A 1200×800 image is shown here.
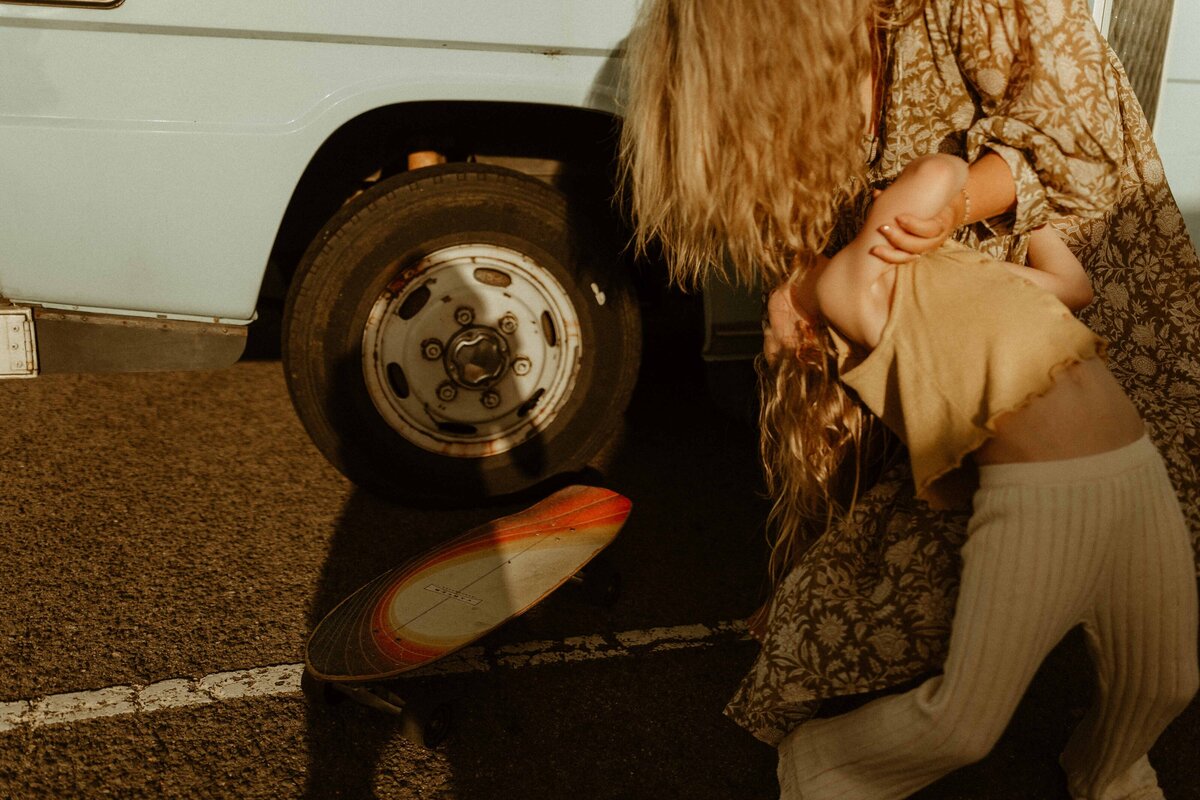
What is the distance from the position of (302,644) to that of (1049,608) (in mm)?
1597

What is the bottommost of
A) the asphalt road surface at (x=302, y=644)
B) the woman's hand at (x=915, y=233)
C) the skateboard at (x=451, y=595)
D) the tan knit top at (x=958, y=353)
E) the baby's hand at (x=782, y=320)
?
the asphalt road surface at (x=302, y=644)

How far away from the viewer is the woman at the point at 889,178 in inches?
60.5

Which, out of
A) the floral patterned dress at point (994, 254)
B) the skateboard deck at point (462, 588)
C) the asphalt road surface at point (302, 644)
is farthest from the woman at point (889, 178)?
the skateboard deck at point (462, 588)

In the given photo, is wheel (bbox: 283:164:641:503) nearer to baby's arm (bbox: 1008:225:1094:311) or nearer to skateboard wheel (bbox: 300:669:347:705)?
skateboard wheel (bbox: 300:669:347:705)

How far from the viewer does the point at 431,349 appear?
8.59ft

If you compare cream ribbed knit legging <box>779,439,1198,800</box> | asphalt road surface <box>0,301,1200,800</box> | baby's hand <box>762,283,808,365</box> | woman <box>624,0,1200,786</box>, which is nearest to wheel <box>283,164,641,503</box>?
asphalt road surface <box>0,301,1200,800</box>

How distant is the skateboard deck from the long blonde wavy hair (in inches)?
27.0

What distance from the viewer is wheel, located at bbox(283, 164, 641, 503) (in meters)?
2.52

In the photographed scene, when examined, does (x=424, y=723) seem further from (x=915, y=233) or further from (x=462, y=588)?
(x=915, y=233)

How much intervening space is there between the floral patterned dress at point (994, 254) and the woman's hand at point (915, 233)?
130 millimetres

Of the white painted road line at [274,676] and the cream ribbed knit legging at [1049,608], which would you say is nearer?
the cream ribbed knit legging at [1049,608]

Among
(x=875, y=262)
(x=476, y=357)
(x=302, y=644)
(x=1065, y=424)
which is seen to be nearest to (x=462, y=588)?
(x=302, y=644)

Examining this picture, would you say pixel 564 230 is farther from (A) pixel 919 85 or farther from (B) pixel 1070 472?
(B) pixel 1070 472

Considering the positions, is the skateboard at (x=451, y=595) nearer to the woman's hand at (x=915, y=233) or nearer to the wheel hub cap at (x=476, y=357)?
the wheel hub cap at (x=476, y=357)
